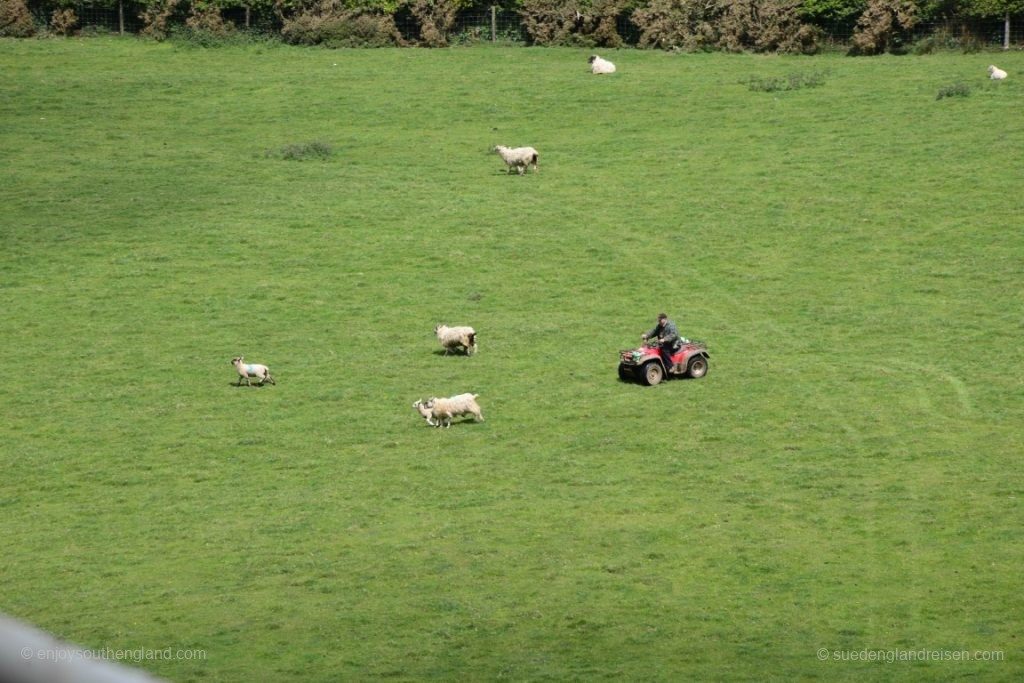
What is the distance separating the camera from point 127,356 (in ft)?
116

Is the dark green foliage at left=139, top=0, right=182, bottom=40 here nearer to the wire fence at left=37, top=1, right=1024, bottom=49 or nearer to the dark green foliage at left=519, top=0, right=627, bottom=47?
the wire fence at left=37, top=1, right=1024, bottom=49

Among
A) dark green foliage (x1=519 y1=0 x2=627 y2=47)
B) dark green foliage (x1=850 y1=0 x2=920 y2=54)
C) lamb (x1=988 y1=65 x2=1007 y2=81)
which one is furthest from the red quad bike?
dark green foliage (x1=519 y1=0 x2=627 y2=47)

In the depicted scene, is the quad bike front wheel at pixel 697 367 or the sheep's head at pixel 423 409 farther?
the quad bike front wheel at pixel 697 367

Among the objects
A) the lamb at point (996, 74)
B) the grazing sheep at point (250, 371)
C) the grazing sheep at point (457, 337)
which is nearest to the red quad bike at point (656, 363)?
the grazing sheep at point (457, 337)

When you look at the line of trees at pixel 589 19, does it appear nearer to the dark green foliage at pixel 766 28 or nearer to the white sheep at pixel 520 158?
the dark green foliage at pixel 766 28

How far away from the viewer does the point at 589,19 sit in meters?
66.8

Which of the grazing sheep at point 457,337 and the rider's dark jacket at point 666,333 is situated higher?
the rider's dark jacket at point 666,333

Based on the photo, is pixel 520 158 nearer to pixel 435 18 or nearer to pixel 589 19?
pixel 589 19

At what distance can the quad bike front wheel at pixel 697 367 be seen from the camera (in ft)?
104

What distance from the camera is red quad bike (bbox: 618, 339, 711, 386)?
103 feet

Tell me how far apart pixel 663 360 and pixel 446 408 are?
5761 millimetres

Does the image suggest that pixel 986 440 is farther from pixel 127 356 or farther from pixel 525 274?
pixel 127 356

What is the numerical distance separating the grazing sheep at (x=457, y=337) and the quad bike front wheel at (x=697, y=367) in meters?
5.51

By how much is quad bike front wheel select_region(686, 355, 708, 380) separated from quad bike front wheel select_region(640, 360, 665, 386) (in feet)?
2.12
